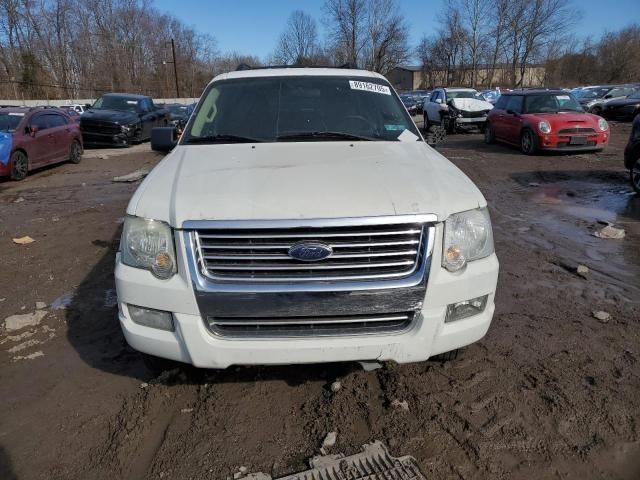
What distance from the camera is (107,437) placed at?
2.57 m

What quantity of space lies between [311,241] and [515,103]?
13.4 meters

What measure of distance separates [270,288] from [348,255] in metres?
0.41

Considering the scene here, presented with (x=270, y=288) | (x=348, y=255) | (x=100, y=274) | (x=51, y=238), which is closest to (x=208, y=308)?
(x=270, y=288)

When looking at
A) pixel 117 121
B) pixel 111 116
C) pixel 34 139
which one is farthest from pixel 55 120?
pixel 111 116

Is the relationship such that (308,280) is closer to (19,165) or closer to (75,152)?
(19,165)

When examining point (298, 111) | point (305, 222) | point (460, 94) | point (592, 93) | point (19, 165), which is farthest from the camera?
point (592, 93)

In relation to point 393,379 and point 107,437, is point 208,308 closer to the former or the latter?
point 107,437

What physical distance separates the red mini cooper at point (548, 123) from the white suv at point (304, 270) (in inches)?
437

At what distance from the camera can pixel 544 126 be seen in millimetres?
12258

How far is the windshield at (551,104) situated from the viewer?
12.9 m

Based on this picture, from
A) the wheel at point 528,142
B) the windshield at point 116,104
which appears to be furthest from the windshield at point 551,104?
the windshield at point 116,104

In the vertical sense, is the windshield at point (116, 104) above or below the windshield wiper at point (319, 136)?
above

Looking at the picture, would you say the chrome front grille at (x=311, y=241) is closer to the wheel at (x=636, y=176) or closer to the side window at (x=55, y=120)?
the wheel at (x=636, y=176)


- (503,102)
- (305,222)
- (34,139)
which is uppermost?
(503,102)
